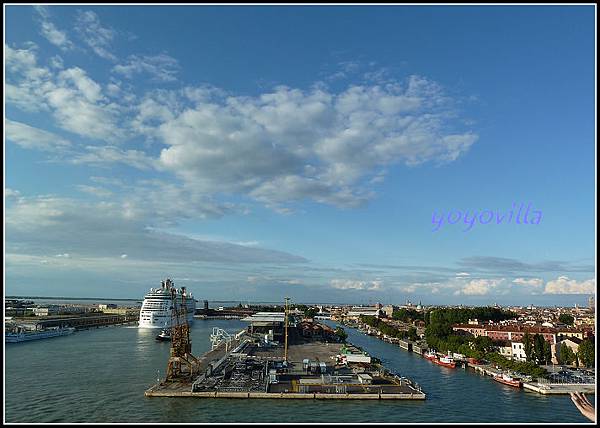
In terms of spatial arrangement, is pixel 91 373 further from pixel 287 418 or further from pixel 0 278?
pixel 0 278

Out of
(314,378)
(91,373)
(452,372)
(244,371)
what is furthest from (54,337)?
(452,372)

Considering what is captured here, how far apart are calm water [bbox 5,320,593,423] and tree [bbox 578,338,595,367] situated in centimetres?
630

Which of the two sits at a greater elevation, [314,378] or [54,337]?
[314,378]

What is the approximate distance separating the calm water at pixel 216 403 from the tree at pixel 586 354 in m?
6.30

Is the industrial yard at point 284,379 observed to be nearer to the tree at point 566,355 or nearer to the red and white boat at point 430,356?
the red and white boat at point 430,356

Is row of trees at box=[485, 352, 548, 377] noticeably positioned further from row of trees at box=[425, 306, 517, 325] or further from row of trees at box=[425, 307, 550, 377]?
row of trees at box=[425, 306, 517, 325]

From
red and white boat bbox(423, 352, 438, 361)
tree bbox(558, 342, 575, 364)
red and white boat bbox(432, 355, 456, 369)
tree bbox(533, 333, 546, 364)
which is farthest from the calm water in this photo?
tree bbox(558, 342, 575, 364)

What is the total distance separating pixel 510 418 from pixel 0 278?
14.7 m

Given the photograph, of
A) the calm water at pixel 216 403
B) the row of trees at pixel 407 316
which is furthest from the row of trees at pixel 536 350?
the row of trees at pixel 407 316

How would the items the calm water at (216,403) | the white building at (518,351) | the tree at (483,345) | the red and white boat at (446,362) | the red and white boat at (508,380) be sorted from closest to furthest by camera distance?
the calm water at (216,403), the red and white boat at (508,380), the red and white boat at (446,362), the white building at (518,351), the tree at (483,345)

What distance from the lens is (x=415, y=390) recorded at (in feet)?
56.4

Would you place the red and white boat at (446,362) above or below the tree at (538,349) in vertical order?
below

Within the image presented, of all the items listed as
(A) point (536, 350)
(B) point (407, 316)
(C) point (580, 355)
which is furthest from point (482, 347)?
(B) point (407, 316)

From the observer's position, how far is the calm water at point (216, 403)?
554 inches
